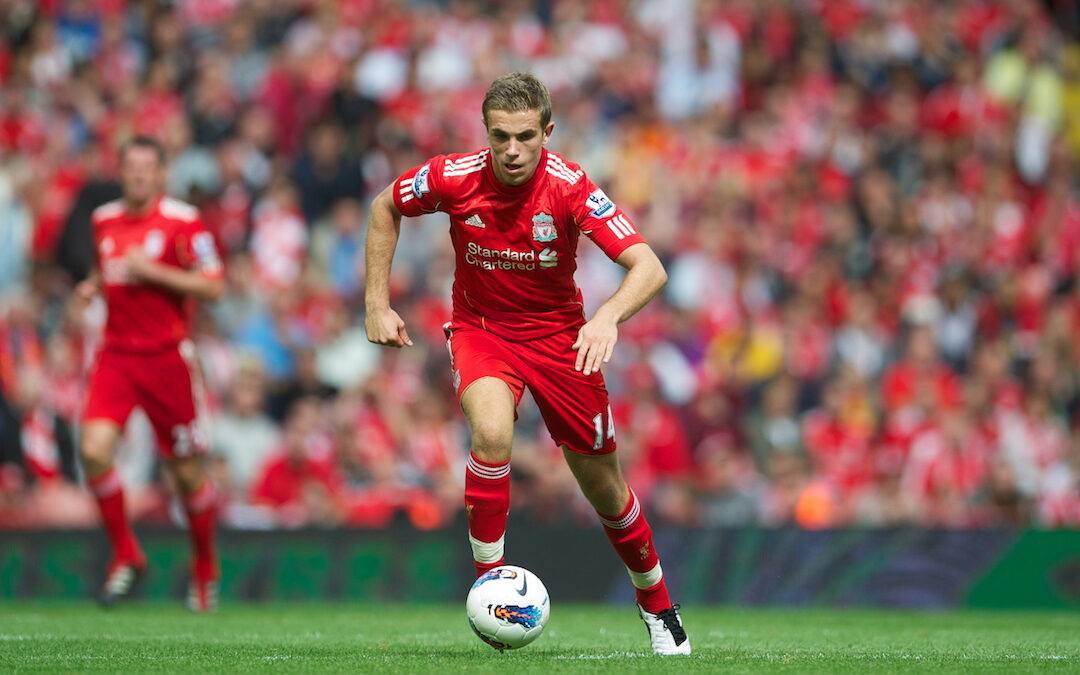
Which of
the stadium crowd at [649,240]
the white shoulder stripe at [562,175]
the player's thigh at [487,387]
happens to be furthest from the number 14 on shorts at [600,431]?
the stadium crowd at [649,240]

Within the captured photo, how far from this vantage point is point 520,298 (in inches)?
267

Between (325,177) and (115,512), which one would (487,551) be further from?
(325,177)

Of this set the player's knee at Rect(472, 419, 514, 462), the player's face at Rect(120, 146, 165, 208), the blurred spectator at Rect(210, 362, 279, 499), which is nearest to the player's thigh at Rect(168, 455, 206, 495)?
the player's face at Rect(120, 146, 165, 208)

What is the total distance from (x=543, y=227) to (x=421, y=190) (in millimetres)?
592

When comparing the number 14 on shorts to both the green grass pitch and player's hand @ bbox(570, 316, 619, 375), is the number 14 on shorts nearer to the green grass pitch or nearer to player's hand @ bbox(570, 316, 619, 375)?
player's hand @ bbox(570, 316, 619, 375)

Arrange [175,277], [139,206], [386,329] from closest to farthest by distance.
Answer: [386,329], [175,277], [139,206]

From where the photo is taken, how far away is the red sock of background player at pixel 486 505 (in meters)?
6.38

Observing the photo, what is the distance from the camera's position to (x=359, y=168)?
1541 cm

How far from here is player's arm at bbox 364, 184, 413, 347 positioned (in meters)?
6.50

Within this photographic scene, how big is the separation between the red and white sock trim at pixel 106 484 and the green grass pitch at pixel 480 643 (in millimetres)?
771

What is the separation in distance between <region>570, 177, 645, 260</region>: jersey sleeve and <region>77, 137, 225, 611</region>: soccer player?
12.4 ft

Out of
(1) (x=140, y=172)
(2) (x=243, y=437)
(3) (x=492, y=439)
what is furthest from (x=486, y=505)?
(2) (x=243, y=437)

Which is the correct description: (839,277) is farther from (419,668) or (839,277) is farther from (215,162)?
(419,668)

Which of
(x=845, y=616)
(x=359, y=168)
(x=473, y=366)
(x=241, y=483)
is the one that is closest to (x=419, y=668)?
(x=473, y=366)
